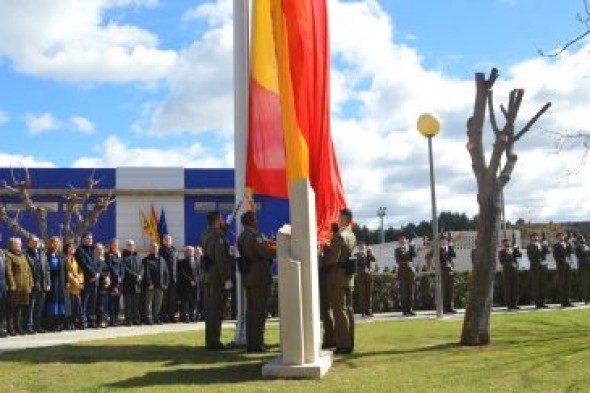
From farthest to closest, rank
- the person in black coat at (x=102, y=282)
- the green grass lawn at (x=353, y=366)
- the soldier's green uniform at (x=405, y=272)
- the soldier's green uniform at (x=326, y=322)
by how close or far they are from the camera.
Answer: the soldier's green uniform at (x=405, y=272)
the person in black coat at (x=102, y=282)
the soldier's green uniform at (x=326, y=322)
the green grass lawn at (x=353, y=366)

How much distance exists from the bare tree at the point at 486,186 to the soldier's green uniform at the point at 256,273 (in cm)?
317

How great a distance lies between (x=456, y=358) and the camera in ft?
34.3

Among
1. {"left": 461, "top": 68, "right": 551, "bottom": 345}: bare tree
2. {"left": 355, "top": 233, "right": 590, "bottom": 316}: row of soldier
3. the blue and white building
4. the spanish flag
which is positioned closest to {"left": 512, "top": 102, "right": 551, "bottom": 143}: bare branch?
{"left": 461, "top": 68, "right": 551, "bottom": 345}: bare tree

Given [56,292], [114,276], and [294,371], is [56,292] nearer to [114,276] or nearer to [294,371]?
[114,276]

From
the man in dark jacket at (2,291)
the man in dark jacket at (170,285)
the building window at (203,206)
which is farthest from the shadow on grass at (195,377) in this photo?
the building window at (203,206)

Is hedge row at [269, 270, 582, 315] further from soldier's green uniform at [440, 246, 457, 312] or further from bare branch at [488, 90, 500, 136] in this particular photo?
bare branch at [488, 90, 500, 136]

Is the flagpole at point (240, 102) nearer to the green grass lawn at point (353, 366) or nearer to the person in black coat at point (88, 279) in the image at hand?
the green grass lawn at point (353, 366)

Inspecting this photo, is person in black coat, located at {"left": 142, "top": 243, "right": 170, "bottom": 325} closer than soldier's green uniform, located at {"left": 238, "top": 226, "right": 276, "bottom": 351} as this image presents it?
No

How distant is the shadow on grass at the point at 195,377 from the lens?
8.72m

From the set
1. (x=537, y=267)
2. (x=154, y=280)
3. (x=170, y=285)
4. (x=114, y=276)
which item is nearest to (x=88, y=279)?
(x=114, y=276)

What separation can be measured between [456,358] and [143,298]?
9627 mm

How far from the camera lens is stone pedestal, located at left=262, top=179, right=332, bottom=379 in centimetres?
903

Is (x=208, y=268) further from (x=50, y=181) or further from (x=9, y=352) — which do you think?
(x=50, y=181)

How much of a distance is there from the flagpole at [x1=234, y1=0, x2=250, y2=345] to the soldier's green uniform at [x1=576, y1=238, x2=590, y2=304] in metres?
12.8
